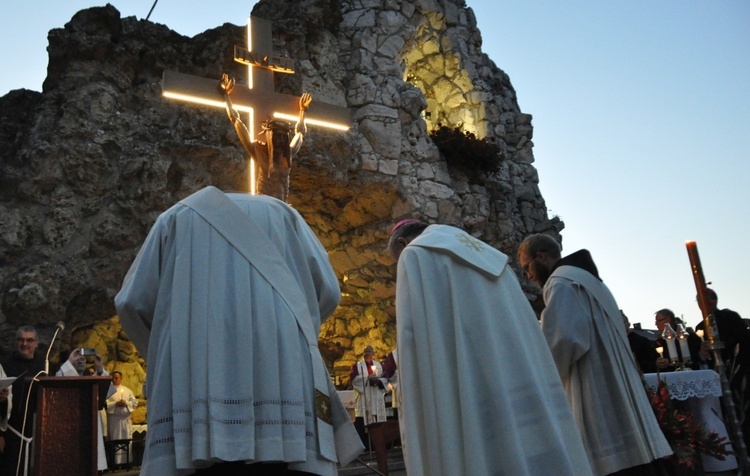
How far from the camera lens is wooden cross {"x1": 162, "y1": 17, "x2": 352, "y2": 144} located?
5.43m

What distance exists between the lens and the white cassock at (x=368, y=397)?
1033 centimetres

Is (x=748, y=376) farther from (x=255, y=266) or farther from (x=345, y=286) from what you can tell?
(x=345, y=286)

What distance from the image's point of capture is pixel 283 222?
235 centimetres

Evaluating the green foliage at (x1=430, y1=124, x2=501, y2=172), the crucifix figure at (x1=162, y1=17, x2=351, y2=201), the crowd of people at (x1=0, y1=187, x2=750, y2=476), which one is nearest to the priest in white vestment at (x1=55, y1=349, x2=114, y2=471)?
the crucifix figure at (x1=162, y1=17, x2=351, y2=201)

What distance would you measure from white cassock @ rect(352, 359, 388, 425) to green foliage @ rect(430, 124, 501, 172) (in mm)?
4722

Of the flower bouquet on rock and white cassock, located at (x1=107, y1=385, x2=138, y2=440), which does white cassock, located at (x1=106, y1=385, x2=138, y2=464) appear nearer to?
white cassock, located at (x1=107, y1=385, x2=138, y2=440)

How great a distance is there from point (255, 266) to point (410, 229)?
98 cm

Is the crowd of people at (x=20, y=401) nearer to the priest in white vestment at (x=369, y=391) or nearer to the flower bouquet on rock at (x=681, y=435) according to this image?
the flower bouquet on rock at (x=681, y=435)

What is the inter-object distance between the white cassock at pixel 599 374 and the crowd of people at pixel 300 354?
88cm

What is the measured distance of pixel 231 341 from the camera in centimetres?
199

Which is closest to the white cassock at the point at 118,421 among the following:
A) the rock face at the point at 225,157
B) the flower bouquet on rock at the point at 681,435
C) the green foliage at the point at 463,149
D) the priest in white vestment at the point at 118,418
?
the priest in white vestment at the point at 118,418

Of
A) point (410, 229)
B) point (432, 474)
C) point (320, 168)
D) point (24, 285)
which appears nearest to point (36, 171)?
point (24, 285)

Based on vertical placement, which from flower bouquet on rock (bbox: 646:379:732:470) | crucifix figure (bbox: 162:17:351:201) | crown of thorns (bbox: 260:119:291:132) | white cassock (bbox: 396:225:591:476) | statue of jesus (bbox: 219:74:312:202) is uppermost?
crucifix figure (bbox: 162:17:351:201)

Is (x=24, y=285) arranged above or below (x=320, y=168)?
below
